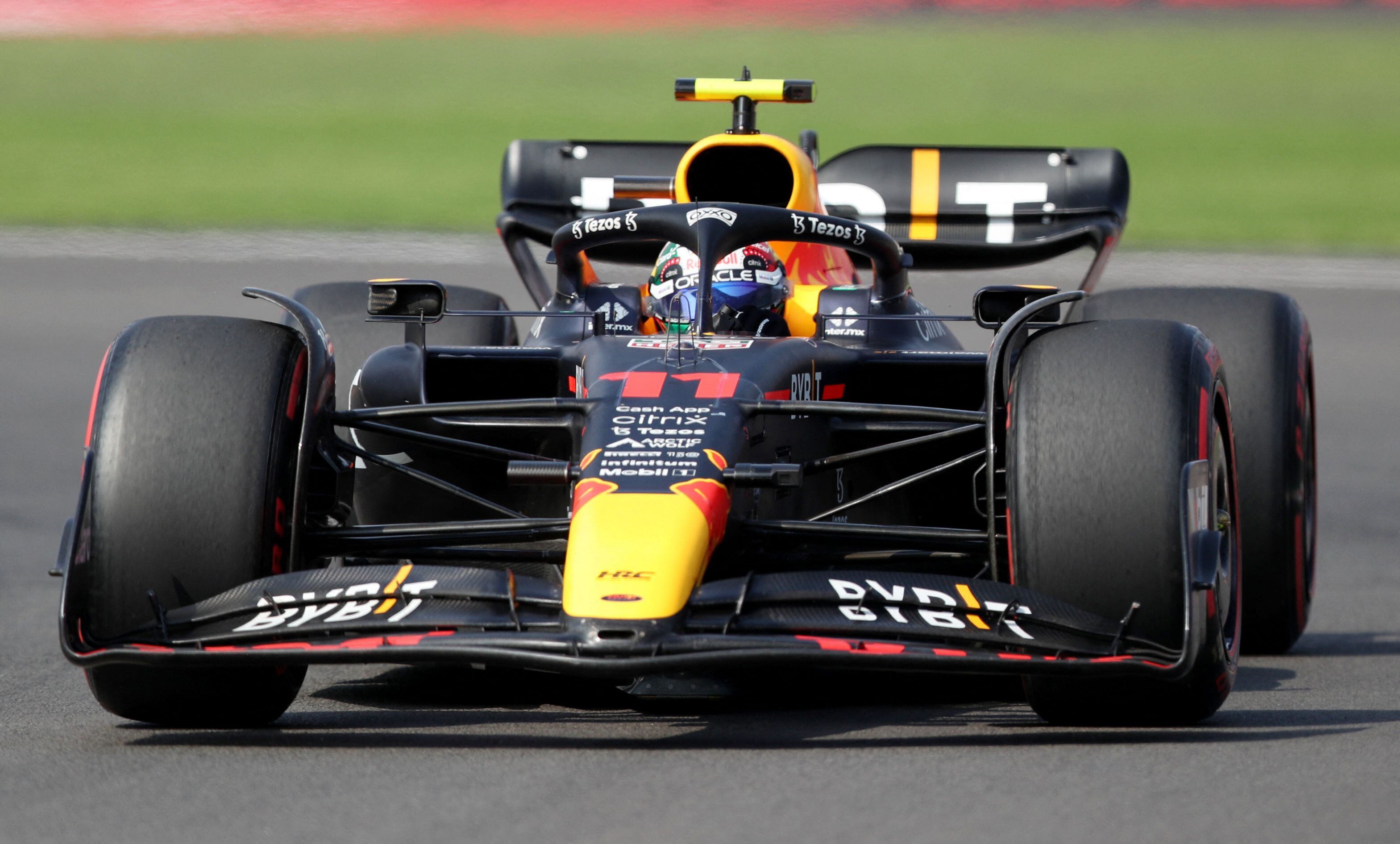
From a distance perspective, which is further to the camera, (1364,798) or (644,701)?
(644,701)

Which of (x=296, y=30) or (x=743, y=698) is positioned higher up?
(x=296, y=30)

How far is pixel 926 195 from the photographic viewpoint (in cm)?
971

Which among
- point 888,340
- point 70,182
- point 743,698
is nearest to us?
point 743,698

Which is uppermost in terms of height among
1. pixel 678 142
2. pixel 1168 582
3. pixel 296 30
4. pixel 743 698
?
pixel 296 30

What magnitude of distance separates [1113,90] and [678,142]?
108 ft

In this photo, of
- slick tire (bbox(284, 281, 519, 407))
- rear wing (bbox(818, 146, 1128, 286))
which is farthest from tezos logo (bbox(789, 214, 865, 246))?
rear wing (bbox(818, 146, 1128, 286))

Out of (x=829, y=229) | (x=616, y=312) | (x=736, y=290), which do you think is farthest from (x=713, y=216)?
(x=616, y=312)

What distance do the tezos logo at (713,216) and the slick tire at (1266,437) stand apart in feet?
4.75

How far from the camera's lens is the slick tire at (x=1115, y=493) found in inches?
201

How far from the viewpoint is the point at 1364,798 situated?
446 centimetres

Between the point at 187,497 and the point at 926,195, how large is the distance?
512 cm

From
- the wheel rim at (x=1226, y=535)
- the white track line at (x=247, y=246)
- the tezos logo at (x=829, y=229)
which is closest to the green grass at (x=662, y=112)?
the white track line at (x=247, y=246)

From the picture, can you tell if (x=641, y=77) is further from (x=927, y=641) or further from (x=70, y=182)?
(x=927, y=641)

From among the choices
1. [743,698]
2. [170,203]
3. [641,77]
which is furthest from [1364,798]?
[641,77]
